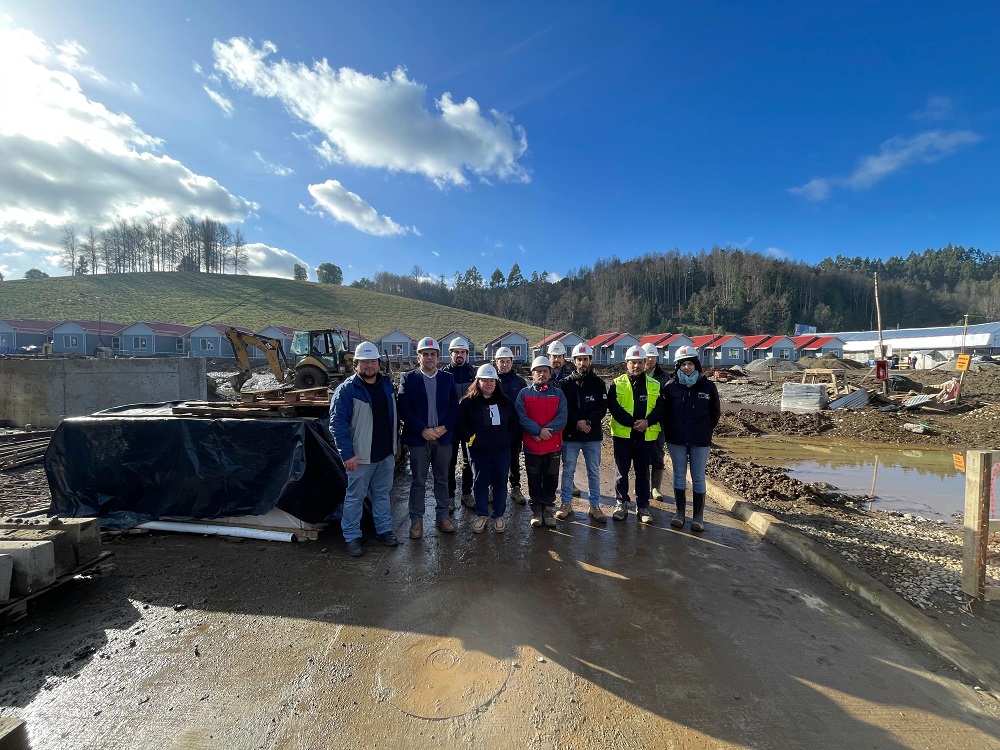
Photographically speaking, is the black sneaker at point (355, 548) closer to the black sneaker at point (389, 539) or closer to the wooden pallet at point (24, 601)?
the black sneaker at point (389, 539)

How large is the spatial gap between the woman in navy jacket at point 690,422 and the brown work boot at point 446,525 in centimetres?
248

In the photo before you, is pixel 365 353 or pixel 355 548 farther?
pixel 365 353

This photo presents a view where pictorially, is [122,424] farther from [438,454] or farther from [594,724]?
[594,724]

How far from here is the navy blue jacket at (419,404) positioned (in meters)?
4.50

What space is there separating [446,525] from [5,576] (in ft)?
10.6

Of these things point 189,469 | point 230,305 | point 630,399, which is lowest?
point 189,469

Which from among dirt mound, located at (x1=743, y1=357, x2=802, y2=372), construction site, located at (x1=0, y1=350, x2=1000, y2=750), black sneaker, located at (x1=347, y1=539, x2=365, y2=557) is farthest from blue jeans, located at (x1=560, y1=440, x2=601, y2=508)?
dirt mound, located at (x1=743, y1=357, x2=802, y2=372)

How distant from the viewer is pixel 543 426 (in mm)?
4805

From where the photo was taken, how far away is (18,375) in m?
9.99

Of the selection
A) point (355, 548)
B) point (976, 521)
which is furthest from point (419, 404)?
point (976, 521)

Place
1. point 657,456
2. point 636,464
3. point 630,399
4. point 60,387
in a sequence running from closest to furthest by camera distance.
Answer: point 630,399 < point 636,464 < point 657,456 < point 60,387

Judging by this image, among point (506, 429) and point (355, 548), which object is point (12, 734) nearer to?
point (355, 548)

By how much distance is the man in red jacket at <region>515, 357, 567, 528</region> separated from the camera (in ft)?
15.7

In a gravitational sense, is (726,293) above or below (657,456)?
above
